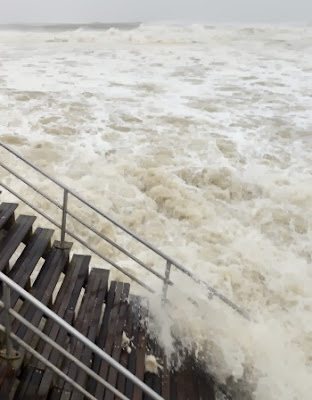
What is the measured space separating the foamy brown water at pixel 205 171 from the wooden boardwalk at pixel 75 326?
0.44 m

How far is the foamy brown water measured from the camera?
5.18 meters

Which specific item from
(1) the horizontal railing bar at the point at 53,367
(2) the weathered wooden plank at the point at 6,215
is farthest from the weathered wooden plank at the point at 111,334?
(2) the weathered wooden plank at the point at 6,215

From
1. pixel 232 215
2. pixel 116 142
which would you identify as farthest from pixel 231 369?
pixel 116 142

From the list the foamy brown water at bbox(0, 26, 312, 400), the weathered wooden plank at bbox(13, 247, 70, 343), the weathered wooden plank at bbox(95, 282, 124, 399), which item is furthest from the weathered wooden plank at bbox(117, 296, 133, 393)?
the weathered wooden plank at bbox(13, 247, 70, 343)

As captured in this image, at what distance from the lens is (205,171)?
371 inches

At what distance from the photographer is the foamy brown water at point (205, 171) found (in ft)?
17.0

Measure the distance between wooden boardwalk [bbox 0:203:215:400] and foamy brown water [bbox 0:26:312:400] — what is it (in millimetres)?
444

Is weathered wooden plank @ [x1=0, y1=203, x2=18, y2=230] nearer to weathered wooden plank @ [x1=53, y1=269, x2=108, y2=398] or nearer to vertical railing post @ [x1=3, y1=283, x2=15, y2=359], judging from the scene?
weathered wooden plank @ [x1=53, y1=269, x2=108, y2=398]

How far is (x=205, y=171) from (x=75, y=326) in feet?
19.9

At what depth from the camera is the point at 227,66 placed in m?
18.7

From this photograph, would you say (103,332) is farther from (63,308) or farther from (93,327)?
(63,308)

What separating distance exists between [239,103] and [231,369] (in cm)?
1064

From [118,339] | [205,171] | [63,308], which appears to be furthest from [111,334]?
[205,171]

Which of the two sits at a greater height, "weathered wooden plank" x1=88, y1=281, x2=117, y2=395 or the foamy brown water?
"weathered wooden plank" x1=88, y1=281, x2=117, y2=395
